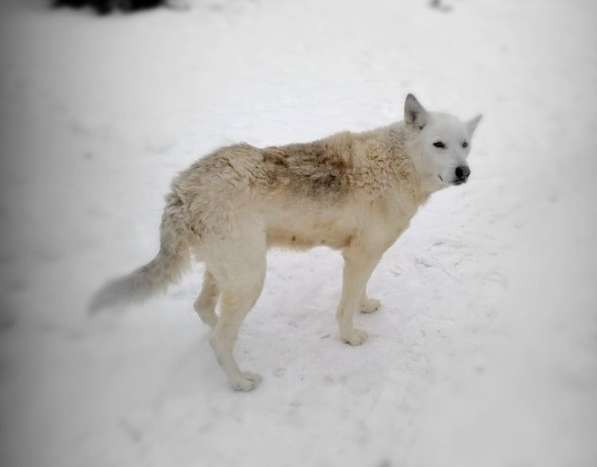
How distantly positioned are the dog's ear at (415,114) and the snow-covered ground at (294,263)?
192 cm

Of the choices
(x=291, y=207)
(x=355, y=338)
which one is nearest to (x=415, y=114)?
(x=291, y=207)

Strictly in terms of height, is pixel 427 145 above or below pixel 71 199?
above

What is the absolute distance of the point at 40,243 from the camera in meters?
5.59

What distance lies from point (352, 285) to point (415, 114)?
5.54ft

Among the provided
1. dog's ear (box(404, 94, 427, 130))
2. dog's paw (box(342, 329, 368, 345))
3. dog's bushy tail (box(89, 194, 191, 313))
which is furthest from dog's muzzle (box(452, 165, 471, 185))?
dog's bushy tail (box(89, 194, 191, 313))

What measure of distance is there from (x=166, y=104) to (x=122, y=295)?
556 centimetres

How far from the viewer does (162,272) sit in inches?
144

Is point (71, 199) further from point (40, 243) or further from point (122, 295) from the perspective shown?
point (122, 295)

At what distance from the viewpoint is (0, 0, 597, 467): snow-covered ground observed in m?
3.77

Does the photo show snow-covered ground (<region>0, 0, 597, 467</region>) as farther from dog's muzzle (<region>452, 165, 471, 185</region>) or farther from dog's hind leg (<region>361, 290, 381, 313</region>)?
dog's muzzle (<region>452, 165, 471, 185</region>)

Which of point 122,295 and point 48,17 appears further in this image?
point 48,17

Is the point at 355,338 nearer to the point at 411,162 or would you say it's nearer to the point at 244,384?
the point at 244,384

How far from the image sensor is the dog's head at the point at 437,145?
4043 millimetres

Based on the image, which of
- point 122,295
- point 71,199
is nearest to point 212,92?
point 71,199
